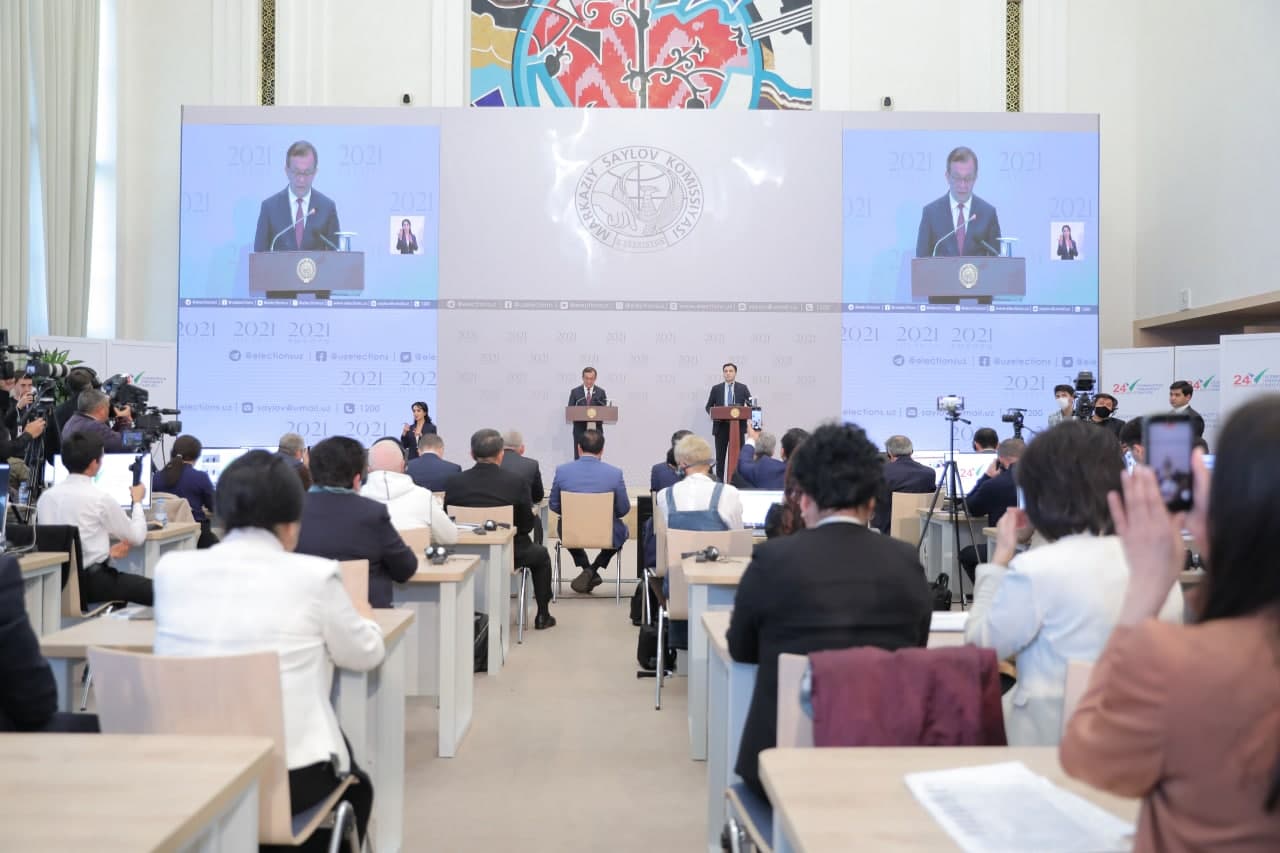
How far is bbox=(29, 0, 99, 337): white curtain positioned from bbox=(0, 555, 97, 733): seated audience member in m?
10.4

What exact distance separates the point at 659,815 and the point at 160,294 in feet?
37.4

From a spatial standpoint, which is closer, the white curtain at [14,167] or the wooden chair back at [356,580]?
the wooden chair back at [356,580]

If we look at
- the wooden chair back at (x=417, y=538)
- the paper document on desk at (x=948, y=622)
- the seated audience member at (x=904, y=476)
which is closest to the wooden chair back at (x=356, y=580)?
the wooden chair back at (x=417, y=538)

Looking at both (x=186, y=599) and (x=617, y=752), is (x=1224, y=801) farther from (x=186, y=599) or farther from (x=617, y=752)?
(x=617, y=752)

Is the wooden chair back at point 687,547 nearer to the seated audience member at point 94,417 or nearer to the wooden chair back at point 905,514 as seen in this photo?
the wooden chair back at point 905,514

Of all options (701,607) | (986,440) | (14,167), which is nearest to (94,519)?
(701,607)

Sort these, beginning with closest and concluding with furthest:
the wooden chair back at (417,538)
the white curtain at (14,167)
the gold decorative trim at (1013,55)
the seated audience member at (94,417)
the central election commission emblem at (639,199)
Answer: the wooden chair back at (417,538), the seated audience member at (94,417), the white curtain at (14,167), the central election commission emblem at (639,199), the gold decorative trim at (1013,55)

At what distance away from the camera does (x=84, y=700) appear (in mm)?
4348

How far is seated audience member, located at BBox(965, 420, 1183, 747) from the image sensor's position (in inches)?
A: 78.3

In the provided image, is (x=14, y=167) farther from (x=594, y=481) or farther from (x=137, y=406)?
(x=594, y=481)

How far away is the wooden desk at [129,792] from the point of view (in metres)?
1.32

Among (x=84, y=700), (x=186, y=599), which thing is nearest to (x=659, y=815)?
(x=186, y=599)

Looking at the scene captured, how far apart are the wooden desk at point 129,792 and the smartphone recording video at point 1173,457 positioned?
121cm

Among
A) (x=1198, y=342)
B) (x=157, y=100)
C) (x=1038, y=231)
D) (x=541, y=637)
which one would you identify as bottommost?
(x=541, y=637)
